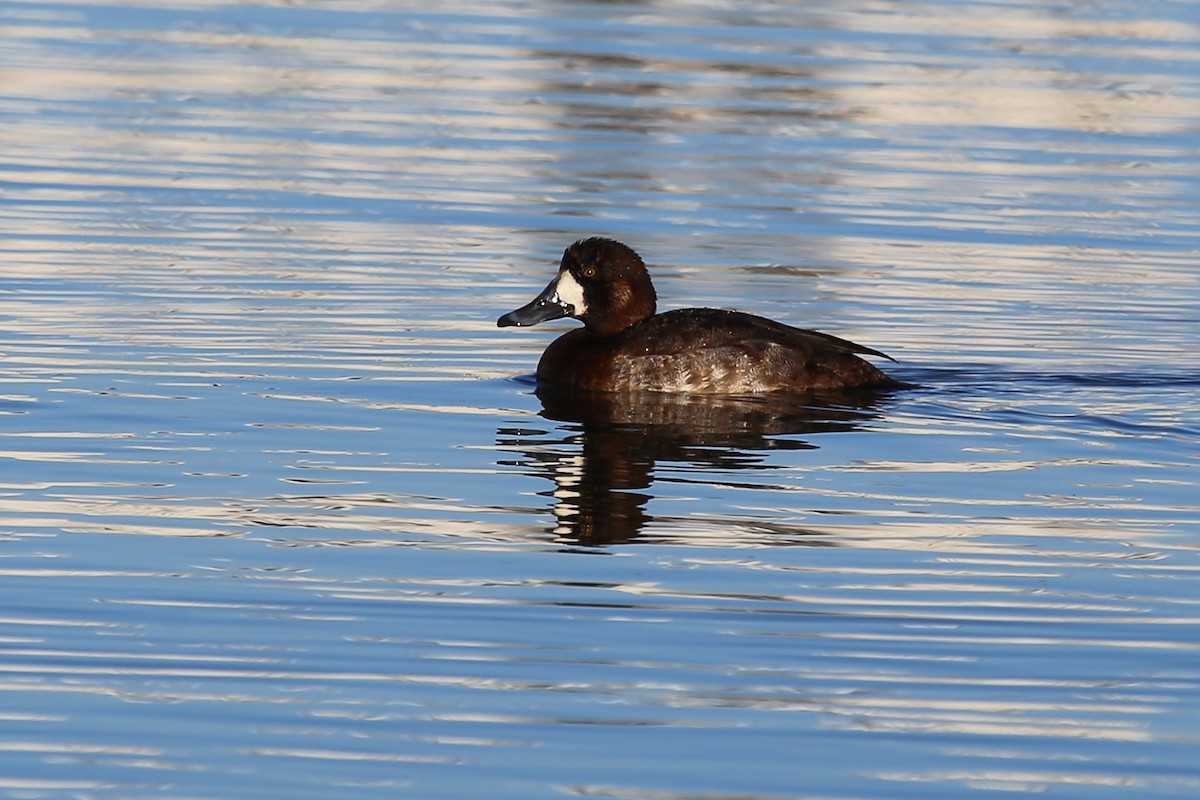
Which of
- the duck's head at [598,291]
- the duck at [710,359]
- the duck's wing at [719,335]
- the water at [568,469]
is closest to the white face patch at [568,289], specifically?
the duck's head at [598,291]

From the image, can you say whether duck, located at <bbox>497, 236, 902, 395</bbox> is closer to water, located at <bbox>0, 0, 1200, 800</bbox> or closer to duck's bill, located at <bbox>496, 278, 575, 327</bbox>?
duck's bill, located at <bbox>496, 278, 575, 327</bbox>

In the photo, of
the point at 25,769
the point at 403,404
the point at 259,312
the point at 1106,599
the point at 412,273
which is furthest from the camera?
the point at 412,273

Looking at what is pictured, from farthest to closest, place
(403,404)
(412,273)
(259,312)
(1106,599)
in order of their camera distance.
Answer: (412,273) < (259,312) < (403,404) < (1106,599)

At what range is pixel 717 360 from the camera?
35.4 feet

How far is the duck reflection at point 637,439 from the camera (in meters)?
8.26

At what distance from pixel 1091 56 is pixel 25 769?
2272 centimetres

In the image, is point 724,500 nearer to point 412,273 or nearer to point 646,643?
point 646,643

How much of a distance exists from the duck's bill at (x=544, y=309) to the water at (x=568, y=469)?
0.89ft

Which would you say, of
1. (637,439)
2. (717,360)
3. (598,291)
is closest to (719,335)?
(717,360)

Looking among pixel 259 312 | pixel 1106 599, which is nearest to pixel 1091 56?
pixel 259 312

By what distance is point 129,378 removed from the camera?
10.3 metres

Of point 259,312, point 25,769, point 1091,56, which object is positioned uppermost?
point 1091,56

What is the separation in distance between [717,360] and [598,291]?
99 centimetres

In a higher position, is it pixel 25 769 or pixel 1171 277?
pixel 1171 277
